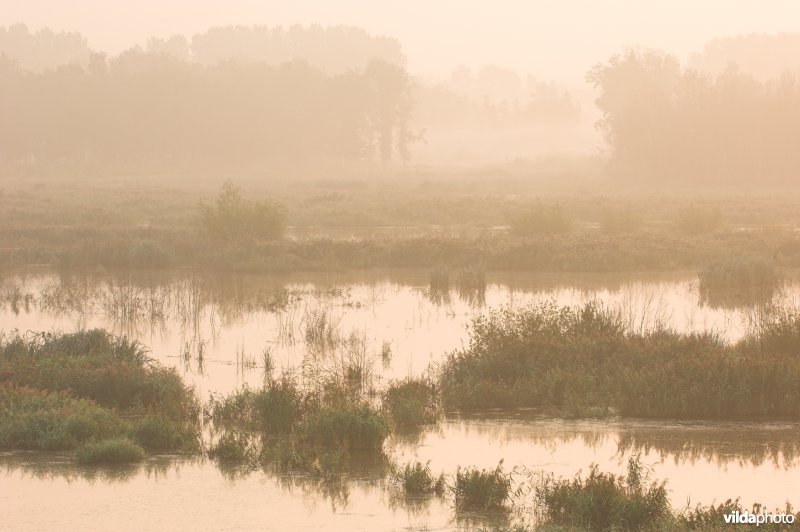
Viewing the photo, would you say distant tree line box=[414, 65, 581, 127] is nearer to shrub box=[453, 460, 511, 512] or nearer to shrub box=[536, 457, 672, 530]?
shrub box=[453, 460, 511, 512]

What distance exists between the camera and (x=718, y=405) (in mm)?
15508

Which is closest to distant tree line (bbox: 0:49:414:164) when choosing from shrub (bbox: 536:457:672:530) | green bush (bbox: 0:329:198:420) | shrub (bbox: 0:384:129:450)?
green bush (bbox: 0:329:198:420)

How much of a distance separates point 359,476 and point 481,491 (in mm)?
1813

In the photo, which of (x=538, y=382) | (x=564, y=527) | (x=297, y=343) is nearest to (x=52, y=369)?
(x=297, y=343)

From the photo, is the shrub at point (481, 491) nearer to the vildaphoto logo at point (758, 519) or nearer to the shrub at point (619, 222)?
the vildaphoto logo at point (758, 519)

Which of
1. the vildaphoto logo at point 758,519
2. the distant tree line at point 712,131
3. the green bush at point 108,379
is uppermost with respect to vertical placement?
the distant tree line at point 712,131

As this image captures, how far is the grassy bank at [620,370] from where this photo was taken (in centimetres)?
1552

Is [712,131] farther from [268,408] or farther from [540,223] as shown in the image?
[268,408]

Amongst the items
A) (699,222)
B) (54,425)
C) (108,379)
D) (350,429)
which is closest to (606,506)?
(350,429)

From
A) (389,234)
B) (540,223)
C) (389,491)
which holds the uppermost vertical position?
(540,223)

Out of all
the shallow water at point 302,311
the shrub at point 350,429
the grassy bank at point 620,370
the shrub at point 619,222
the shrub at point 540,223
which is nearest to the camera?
the shrub at point 350,429

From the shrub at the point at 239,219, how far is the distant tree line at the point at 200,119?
2636 inches

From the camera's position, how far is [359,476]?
12820 mm

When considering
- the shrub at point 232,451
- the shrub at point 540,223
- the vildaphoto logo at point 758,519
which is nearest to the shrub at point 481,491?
the vildaphoto logo at point 758,519
